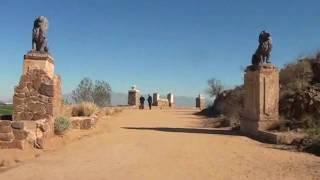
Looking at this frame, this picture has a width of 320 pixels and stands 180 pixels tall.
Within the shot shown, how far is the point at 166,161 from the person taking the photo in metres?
11.5

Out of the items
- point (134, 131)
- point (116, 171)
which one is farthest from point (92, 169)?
point (134, 131)

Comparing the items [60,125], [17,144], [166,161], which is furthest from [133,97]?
[166,161]

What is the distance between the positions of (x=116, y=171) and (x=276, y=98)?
9.64m

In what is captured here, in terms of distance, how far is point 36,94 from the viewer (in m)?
16.2

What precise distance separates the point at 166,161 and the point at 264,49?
8602 millimetres

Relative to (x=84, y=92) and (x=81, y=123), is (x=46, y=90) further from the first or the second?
(x=84, y=92)

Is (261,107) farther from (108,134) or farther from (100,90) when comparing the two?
(100,90)

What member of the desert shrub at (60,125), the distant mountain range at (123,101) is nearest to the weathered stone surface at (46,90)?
the desert shrub at (60,125)

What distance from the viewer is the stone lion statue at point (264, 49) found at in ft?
60.9

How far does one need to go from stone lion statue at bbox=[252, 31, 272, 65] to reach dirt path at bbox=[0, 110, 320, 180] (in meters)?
3.74

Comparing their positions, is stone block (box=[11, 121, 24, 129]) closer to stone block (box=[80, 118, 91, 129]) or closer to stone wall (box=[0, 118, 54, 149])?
stone wall (box=[0, 118, 54, 149])

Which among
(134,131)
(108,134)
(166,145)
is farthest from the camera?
(134,131)

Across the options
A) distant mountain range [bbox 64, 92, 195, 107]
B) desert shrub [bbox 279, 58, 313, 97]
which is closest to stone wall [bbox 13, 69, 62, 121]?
desert shrub [bbox 279, 58, 313, 97]

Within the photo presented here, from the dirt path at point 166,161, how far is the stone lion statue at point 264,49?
12.3 ft
